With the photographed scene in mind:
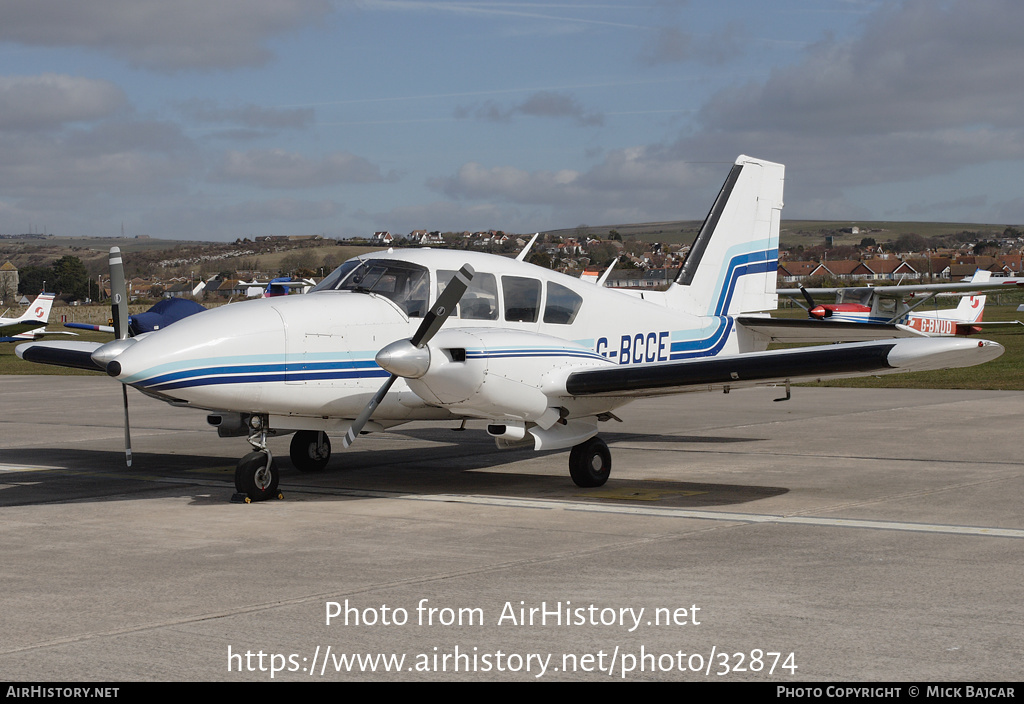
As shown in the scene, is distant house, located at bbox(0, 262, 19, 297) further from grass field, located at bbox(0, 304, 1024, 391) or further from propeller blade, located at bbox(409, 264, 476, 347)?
propeller blade, located at bbox(409, 264, 476, 347)

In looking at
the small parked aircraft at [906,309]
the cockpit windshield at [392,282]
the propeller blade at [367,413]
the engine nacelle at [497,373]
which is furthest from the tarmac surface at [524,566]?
the small parked aircraft at [906,309]

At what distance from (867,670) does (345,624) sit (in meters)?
2.89

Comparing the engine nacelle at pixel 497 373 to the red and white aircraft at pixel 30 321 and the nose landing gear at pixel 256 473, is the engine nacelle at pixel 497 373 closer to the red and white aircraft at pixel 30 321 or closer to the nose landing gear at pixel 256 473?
the nose landing gear at pixel 256 473

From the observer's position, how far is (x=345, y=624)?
239 inches

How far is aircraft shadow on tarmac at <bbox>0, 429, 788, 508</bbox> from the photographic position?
36.9 ft

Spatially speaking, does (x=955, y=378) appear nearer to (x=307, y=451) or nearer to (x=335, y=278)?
(x=307, y=451)

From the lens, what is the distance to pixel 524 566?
763 cm

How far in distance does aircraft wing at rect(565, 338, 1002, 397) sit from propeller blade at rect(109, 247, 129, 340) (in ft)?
16.4

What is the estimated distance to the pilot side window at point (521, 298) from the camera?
1180 centimetres

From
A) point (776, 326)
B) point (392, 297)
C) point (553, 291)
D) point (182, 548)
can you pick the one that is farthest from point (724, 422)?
point (182, 548)

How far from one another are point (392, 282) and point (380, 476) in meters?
2.79

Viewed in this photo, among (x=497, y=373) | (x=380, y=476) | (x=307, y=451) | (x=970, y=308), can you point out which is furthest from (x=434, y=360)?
(x=970, y=308)

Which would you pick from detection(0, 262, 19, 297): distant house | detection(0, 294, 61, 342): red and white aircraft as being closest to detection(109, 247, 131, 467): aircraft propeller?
detection(0, 294, 61, 342): red and white aircraft
